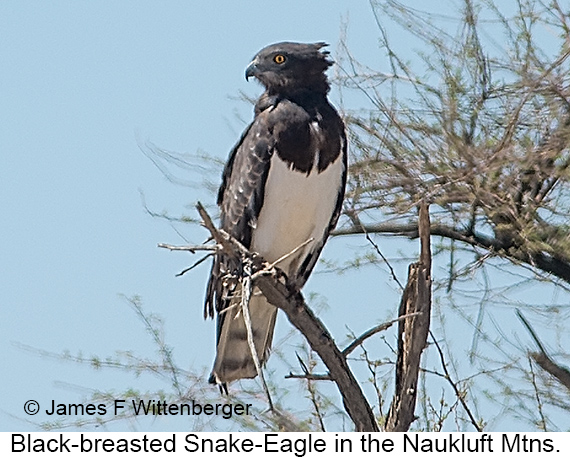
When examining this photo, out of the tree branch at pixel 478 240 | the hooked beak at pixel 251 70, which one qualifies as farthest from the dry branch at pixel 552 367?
the hooked beak at pixel 251 70

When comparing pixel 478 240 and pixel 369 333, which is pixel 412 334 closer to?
pixel 369 333

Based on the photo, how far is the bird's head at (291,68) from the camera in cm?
720

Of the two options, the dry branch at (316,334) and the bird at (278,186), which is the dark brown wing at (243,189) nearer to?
the bird at (278,186)

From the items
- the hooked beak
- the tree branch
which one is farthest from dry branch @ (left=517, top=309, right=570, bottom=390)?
the hooked beak

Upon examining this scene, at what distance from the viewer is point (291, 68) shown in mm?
7215

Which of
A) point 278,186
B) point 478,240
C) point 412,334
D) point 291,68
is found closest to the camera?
point 412,334


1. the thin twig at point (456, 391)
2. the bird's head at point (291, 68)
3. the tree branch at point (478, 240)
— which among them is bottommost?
the thin twig at point (456, 391)

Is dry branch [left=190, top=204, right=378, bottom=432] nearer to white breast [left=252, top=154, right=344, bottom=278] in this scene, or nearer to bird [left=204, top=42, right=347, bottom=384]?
bird [left=204, top=42, right=347, bottom=384]

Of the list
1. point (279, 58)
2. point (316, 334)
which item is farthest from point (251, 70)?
point (316, 334)

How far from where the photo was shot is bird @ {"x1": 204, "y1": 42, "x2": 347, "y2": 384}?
273 inches

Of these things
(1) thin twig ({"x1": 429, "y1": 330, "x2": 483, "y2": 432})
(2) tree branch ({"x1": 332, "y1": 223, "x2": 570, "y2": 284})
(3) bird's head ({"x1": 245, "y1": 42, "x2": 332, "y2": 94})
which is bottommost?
(1) thin twig ({"x1": 429, "y1": 330, "x2": 483, "y2": 432})

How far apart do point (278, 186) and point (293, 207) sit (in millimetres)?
120

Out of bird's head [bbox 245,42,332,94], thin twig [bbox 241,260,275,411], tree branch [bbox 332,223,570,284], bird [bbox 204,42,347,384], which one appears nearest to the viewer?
thin twig [bbox 241,260,275,411]

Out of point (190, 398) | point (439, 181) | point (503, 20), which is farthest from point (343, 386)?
point (503, 20)
